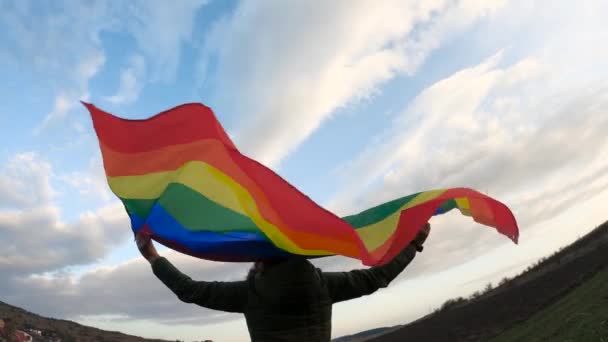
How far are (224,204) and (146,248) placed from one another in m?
0.58

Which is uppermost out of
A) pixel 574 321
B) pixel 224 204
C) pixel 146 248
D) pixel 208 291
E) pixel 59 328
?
pixel 59 328

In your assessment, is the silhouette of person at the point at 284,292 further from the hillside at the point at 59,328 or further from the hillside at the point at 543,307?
the hillside at the point at 59,328

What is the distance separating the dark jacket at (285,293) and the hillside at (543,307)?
1023 centimetres

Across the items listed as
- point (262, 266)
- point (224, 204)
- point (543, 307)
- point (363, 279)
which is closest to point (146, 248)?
point (224, 204)

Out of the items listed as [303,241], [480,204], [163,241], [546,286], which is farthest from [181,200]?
[546,286]

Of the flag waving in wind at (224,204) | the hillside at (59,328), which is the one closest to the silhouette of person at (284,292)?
the flag waving in wind at (224,204)

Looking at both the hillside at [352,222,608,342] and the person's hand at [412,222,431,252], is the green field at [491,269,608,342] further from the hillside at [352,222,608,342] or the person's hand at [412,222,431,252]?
the person's hand at [412,222,431,252]

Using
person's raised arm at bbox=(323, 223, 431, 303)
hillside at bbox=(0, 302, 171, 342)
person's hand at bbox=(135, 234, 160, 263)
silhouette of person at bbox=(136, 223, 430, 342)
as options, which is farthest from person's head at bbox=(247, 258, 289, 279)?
hillside at bbox=(0, 302, 171, 342)

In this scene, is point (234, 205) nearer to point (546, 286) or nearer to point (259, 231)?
point (259, 231)

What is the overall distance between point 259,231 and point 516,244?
196cm

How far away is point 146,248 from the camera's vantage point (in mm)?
3344

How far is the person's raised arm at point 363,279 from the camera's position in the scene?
9.72ft

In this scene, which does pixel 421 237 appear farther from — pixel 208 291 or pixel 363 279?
pixel 208 291

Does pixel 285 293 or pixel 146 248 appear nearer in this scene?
pixel 285 293
